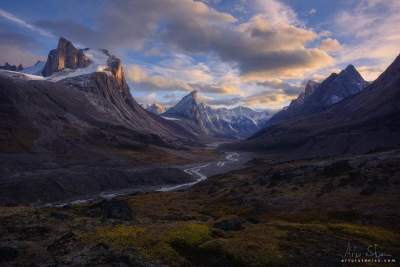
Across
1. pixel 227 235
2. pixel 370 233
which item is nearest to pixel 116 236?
pixel 227 235

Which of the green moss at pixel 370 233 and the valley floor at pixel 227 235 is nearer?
the valley floor at pixel 227 235

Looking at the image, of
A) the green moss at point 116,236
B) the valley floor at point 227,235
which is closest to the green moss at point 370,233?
the valley floor at point 227,235

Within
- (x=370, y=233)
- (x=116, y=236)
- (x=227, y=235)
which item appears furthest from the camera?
(x=370, y=233)

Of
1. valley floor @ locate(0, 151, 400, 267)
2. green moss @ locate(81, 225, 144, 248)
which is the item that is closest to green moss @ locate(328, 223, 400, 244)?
valley floor @ locate(0, 151, 400, 267)

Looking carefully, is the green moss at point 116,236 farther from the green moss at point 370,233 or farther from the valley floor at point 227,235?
the green moss at point 370,233

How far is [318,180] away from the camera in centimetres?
9412

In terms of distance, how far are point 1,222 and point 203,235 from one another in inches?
1089

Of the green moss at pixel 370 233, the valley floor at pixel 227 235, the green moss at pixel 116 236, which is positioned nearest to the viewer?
the valley floor at pixel 227 235

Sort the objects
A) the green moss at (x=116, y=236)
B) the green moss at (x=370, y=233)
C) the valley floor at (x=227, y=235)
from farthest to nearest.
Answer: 1. the green moss at (x=370, y=233)
2. the green moss at (x=116, y=236)
3. the valley floor at (x=227, y=235)

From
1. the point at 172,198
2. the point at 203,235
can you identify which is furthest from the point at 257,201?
the point at 203,235

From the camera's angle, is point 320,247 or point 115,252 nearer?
point 115,252

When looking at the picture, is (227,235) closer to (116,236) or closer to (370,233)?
(116,236)

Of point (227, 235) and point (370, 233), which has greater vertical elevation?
point (370, 233)

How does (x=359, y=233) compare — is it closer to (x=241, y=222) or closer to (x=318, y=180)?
(x=241, y=222)
